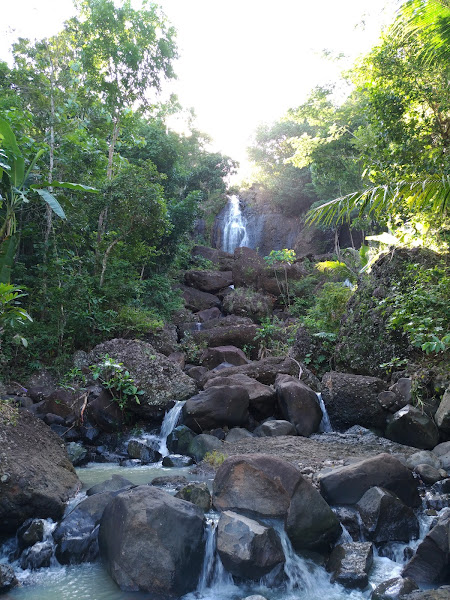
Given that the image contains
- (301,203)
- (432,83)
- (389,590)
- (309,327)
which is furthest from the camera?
(301,203)

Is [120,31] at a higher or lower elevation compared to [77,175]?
higher

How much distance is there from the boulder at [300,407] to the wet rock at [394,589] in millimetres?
4229

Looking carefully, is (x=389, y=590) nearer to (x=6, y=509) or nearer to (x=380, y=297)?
(x=6, y=509)

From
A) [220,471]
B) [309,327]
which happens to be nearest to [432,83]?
[309,327]

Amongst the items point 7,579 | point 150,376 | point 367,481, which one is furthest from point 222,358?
point 7,579

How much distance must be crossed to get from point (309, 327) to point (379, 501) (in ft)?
24.3

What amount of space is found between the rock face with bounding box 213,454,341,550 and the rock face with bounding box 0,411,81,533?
1.80 meters

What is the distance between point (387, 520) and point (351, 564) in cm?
75

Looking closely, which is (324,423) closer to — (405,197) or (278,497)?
(278,497)

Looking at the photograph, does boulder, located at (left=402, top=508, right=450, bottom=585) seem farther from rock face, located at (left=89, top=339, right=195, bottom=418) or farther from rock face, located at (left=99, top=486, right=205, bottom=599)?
rock face, located at (left=89, top=339, right=195, bottom=418)

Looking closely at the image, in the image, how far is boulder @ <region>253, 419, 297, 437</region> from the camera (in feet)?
25.2

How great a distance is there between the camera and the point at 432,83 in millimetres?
7430

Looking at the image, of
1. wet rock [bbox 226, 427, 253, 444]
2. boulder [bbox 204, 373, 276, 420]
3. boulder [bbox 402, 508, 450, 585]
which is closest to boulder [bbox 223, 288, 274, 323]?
boulder [bbox 204, 373, 276, 420]

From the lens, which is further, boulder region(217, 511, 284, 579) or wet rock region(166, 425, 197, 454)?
wet rock region(166, 425, 197, 454)
